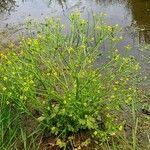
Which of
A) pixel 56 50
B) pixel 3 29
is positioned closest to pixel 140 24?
pixel 3 29

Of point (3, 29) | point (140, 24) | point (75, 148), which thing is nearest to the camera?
point (75, 148)

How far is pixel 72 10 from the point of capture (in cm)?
703

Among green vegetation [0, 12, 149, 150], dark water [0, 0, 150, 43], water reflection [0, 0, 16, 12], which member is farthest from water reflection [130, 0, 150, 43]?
water reflection [0, 0, 16, 12]

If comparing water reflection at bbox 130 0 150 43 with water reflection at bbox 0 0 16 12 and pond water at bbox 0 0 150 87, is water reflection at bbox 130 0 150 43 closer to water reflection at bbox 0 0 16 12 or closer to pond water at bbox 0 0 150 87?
pond water at bbox 0 0 150 87

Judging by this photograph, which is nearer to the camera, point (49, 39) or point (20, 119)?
point (49, 39)

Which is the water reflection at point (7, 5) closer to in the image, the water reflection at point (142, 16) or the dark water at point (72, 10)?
the dark water at point (72, 10)

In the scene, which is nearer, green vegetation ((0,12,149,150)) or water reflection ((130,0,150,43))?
green vegetation ((0,12,149,150))

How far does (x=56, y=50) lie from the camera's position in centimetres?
385

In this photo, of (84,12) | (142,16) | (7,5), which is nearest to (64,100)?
(142,16)

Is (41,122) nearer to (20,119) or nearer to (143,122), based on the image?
(20,119)

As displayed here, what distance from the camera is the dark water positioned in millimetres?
6195

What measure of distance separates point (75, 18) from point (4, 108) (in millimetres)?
1053

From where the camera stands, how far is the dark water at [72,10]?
620cm

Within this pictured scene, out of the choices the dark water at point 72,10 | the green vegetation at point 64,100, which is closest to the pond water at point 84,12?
the dark water at point 72,10
